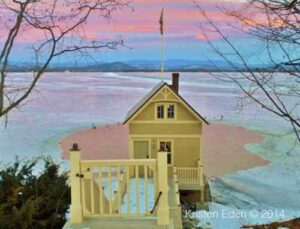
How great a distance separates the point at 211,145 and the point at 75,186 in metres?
23.8

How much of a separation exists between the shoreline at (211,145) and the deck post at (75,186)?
16615mm

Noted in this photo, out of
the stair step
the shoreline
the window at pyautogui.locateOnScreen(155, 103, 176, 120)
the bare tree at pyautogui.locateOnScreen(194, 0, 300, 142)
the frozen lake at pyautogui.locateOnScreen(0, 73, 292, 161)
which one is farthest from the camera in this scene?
the frozen lake at pyautogui.locateOnScreen(0, 73, 292, 161)

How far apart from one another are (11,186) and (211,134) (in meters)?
26.9

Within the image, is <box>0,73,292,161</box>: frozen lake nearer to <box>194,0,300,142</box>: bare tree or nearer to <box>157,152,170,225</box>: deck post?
<box>157,152,170,225</box>: deck post

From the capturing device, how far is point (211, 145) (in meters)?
28.2

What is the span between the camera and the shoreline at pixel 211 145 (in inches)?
909

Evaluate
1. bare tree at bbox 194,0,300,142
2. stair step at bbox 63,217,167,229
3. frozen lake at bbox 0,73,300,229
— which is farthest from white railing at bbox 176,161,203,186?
bare tree at bbox 194,0,300,142

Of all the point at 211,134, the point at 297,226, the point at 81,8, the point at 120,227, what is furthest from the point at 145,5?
the point at 211,134

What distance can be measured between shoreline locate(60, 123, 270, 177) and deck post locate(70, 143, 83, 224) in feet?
54.5

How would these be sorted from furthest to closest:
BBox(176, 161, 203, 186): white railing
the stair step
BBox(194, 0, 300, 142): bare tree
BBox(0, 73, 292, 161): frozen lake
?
1. BBox(0, 73, 292, 161): frozen lake
2. BBox(176, 161, 203, 186): white railing
3. the stair step
4. BBox(194, 0, 300, 142): bare tree

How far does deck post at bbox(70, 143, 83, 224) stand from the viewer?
16.8 feet

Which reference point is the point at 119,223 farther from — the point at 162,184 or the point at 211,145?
the point at 211,145

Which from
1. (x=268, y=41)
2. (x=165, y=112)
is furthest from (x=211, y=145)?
(x=268, y=41)

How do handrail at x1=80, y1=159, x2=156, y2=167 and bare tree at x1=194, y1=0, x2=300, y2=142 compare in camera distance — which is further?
handrail at x1=80, y1=159, x2=156, y2=167
